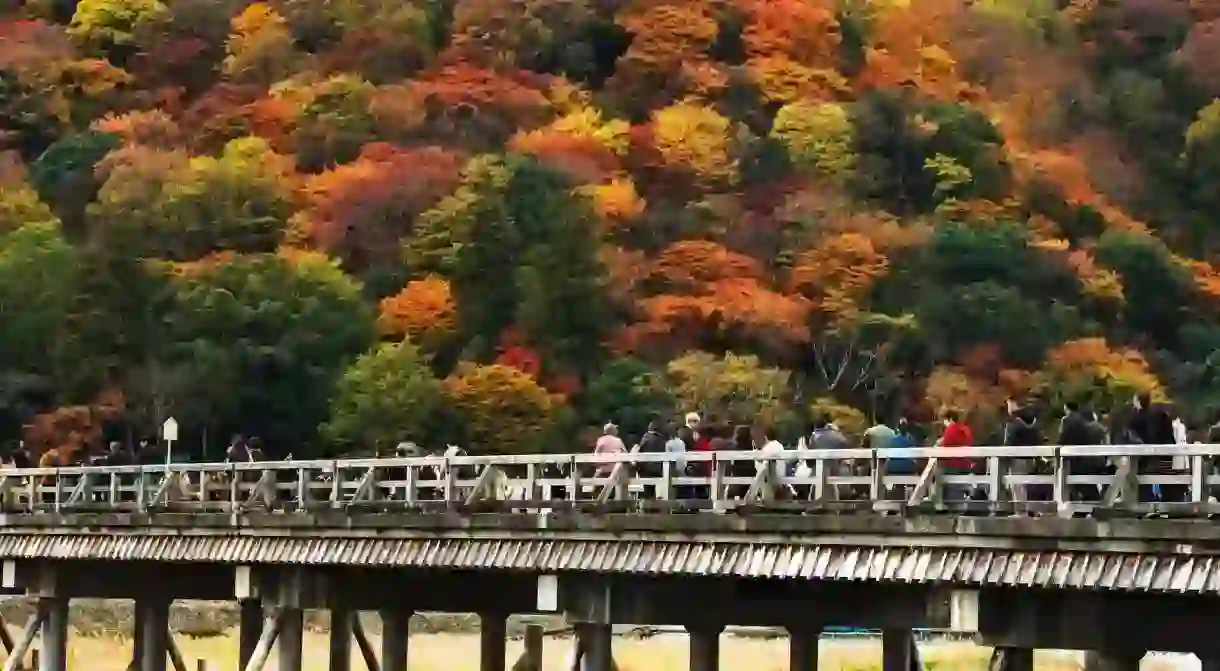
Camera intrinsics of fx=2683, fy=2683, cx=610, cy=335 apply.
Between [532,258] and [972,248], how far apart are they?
1395 cm

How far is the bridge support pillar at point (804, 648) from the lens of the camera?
31703 millimetres

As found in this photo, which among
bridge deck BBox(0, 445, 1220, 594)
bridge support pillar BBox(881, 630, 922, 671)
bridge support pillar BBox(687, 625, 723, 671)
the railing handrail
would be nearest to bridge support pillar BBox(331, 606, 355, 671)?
bridge deck BBox(0, 445, 1220, 594)

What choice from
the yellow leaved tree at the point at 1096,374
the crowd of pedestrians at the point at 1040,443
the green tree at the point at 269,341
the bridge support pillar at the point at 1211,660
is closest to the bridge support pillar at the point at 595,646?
the crowd of pedestrians at the point at 1040,443

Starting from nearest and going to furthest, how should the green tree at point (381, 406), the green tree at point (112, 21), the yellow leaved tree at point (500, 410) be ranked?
the green tree at point (381, 406), the yellow leaved tree at point (500, 410), the green tree at point (112, 21)

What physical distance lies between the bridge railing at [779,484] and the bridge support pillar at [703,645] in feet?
5.36

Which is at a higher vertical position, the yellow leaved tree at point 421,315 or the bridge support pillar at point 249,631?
the yellow leaved tree at point 421,315

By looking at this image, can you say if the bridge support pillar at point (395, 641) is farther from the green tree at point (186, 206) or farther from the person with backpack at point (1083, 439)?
the green tree at point (186, 206)

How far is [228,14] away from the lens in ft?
292

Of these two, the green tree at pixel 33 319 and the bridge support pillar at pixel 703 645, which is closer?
the bridge support pillar at pixel 703 645

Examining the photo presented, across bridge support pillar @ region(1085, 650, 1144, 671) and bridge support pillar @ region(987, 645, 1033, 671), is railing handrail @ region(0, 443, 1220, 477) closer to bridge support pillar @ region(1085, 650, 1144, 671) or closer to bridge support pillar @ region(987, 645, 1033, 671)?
bridge support pillar @ region(987, 645, 1033, 671)

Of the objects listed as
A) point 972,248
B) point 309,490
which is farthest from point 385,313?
point 309,490

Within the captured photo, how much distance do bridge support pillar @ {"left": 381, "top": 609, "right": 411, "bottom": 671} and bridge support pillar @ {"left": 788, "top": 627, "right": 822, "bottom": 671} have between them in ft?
18.4

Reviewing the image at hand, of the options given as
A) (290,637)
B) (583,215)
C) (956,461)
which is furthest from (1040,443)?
(583,215)

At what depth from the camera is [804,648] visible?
32.1m
